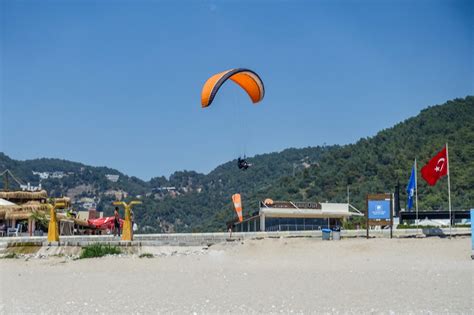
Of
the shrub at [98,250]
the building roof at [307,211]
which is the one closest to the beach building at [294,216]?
the building roof at [307,211]

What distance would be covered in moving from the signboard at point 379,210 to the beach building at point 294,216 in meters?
12.6

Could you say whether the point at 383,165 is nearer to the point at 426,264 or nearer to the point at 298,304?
the point at 426,264

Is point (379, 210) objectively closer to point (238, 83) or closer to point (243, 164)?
point (243, 164)

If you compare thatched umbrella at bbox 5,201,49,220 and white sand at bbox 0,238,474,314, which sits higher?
thatched umbrella at bbox 5,201,49,220

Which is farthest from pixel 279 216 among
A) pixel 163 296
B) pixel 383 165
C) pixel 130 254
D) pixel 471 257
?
pixel 383 165

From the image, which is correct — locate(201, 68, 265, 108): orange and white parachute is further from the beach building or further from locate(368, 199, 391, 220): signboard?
the beach building

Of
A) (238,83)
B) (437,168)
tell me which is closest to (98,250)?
(238,83)

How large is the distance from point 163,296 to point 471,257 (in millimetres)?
9167

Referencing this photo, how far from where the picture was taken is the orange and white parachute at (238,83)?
23312 millimetres

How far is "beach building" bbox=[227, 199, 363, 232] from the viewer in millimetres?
39469

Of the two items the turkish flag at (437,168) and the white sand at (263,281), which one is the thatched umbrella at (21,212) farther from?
the turkish flag at (437,168)

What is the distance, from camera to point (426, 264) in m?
17.6

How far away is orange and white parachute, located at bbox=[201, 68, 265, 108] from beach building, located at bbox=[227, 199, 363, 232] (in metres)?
13.6

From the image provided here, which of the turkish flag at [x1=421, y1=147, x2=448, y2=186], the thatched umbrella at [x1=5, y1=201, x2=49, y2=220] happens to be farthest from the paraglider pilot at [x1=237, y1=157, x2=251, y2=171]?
the thatched umbrella at [x1=5, y1=201, x2=49, y2=220]
